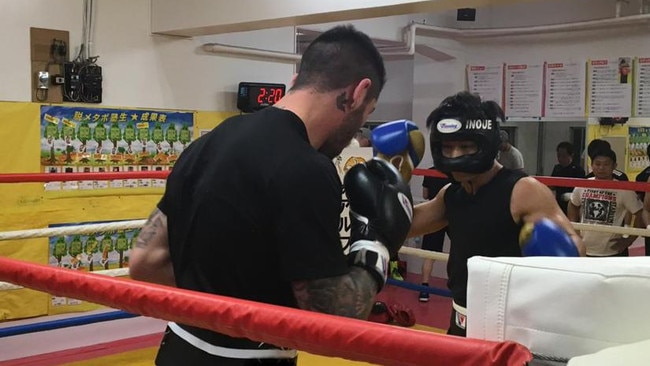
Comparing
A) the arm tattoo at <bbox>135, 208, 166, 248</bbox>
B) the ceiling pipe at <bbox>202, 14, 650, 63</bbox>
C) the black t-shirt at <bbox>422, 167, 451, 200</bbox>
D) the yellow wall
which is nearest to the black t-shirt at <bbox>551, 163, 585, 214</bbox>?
the black t-shirt at <bbox>422, 167, 451, 200</bbox>

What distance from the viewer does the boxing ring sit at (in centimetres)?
78

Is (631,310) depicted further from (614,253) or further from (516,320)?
(614,253)

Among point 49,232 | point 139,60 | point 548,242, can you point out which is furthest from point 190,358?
point 139,60

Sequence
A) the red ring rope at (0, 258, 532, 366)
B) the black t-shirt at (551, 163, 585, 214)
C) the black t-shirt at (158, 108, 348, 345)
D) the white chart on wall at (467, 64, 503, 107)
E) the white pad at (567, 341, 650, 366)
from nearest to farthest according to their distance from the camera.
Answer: the white pad at (567, 341, 650, 366) → the red ring rope at (0, 258, 532, 366) → the black t-shirt at (158, 108, 348, 345) → the black t-shirt at (551, 163, 585, 214) → the white chart on wall at (467, 64, 503, 107)

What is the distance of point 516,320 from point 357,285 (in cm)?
52

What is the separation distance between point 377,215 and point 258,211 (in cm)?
29

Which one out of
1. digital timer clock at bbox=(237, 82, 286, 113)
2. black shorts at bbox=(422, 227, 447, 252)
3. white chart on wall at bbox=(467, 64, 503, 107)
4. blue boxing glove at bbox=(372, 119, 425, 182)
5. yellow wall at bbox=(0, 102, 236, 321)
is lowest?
black shorts at bbox=(422, 227, 447, 252)

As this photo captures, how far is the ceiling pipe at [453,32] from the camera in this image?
505 centimetres

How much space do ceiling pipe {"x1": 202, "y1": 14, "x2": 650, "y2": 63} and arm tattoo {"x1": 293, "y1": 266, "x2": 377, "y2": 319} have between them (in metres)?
3.81

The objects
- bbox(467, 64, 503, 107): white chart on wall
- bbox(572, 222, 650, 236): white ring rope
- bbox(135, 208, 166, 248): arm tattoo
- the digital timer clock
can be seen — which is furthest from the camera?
bbox(467, 64, 503, 107): white chart on wall

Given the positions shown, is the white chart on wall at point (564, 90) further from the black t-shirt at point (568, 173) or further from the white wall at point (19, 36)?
the white wall at point (19, 36)

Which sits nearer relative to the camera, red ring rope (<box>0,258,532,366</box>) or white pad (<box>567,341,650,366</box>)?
white pad (<box>567,341,650,366</box>)

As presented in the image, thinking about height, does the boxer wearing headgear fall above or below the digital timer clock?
below

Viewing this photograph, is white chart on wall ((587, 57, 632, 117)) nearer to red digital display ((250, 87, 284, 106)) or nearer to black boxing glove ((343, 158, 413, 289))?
red digital display ((250, 87, 284, 106))
